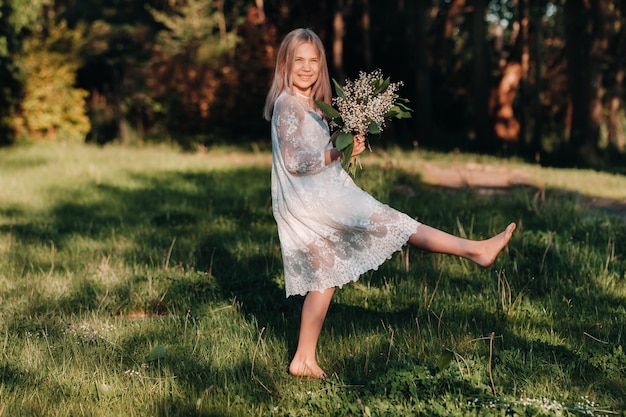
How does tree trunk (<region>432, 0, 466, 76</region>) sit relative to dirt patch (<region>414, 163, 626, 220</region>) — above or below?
above

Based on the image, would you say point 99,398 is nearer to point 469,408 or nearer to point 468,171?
point 469,408

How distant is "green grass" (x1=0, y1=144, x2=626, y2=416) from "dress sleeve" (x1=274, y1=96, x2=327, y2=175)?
3.12 ft

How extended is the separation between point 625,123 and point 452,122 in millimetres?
5533

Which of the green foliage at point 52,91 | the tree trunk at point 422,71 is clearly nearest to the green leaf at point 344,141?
the green foliage at point 52,91

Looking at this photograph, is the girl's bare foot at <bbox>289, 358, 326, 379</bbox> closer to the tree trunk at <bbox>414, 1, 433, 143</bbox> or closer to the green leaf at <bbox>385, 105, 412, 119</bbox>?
the green leaf at <bbox>385, 105, 412, 119</bbox>

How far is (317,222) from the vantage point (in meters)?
3.82

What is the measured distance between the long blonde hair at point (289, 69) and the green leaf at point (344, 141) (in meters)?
0.51

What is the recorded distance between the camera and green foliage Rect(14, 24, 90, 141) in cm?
1762

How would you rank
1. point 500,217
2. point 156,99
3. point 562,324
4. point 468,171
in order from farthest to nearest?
point 156,99 < point 468,171 < point 500,217 < point 562,324

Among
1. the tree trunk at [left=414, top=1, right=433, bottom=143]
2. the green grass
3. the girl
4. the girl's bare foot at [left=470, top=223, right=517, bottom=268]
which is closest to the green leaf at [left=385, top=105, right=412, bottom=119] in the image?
the girl

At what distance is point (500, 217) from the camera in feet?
24.6

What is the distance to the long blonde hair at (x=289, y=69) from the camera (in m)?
3.91

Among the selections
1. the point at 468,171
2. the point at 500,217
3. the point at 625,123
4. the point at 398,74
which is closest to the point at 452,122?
the point at 398,74

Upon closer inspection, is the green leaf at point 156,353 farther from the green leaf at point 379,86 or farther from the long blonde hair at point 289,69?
the green leaf at point 379,86
